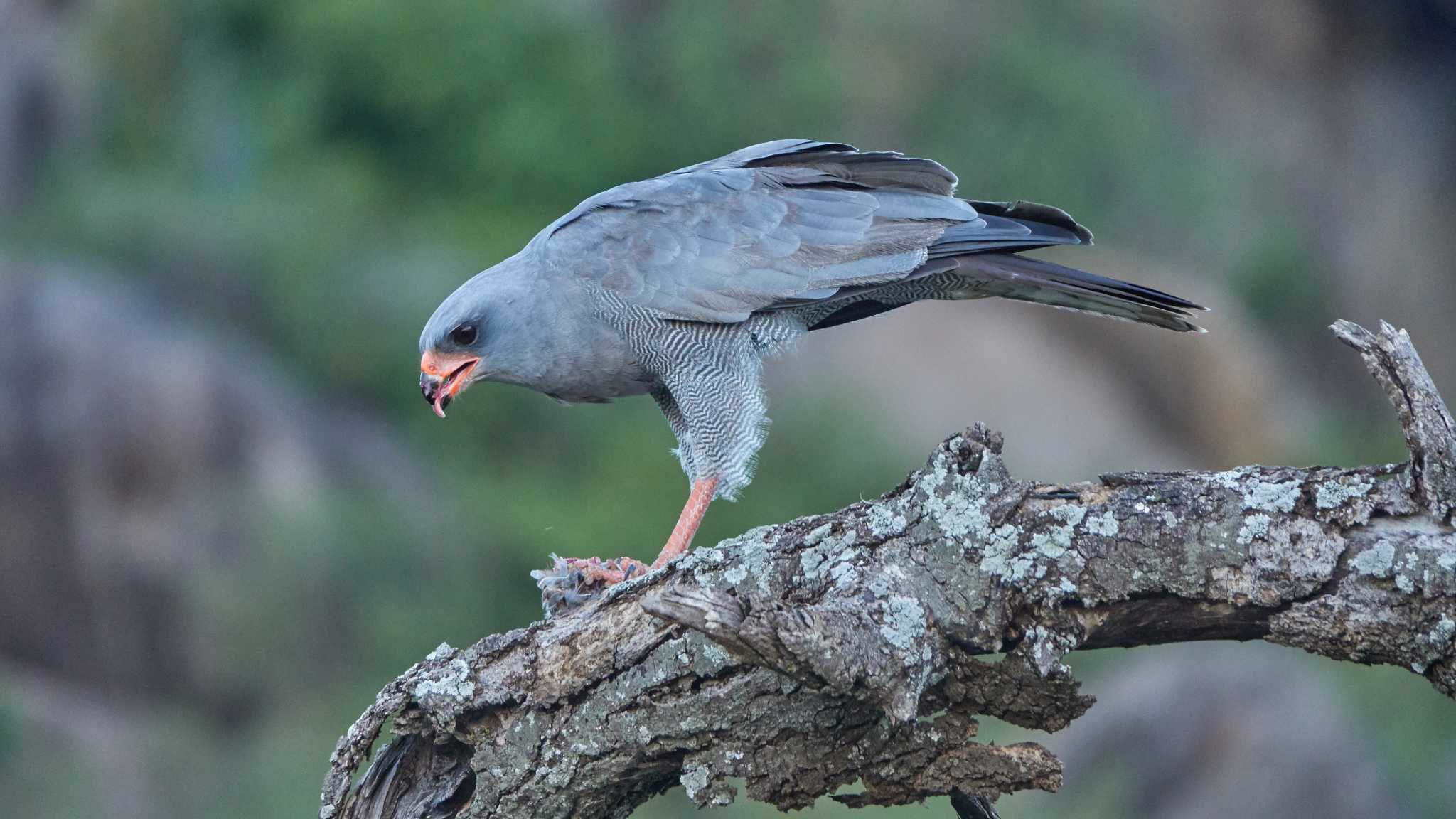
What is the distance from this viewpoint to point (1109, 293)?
14.9 ft

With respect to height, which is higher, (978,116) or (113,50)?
(113,50)

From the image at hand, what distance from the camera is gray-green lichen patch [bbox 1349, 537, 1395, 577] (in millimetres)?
3039

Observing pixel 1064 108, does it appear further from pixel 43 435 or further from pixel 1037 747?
pixel 1037 747

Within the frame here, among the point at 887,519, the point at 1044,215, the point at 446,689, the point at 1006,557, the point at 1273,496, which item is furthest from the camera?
the point at 1044,215

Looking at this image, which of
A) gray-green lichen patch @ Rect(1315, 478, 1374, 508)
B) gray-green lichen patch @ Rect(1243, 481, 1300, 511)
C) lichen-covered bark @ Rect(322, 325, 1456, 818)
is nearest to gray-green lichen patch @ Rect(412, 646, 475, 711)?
lichen-covered bark @ Rect(322, 325, 1456, 818)

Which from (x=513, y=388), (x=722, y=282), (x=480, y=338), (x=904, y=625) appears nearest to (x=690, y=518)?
(x=722, y=282)

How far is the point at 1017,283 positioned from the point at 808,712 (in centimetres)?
198

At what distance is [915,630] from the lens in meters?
3.27

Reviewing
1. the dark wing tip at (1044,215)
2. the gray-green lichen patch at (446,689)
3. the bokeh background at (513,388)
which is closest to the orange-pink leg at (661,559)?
the gray-green lichen patch at (446,689)

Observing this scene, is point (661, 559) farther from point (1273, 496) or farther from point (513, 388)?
point (513, 388)

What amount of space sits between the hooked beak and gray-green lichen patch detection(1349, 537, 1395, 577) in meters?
3.01

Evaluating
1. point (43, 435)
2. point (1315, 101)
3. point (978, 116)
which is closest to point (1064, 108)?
point (978, 116)

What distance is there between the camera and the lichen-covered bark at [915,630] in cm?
304

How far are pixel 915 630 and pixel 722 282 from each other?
200cm
